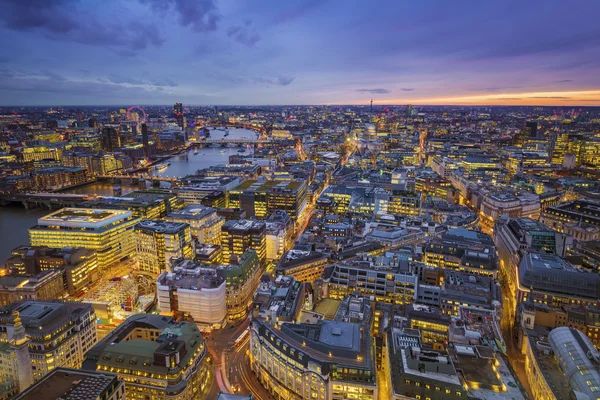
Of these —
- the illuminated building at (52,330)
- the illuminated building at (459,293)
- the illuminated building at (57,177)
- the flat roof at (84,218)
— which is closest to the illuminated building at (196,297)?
the illuminated building at (52,330)

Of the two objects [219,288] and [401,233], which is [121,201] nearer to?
[219,288]

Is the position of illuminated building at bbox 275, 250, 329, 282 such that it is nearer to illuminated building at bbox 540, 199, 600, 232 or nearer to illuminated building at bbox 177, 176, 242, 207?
illuminated building at bbox 177, 176, 242, 207

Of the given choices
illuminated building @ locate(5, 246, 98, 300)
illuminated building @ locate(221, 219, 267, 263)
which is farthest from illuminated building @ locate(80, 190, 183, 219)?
illuminated building @ locate(221, 219, 267, 263)

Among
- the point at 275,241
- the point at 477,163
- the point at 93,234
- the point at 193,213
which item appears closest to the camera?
the point at 93,234

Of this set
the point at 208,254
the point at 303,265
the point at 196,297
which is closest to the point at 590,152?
the point at 303,265

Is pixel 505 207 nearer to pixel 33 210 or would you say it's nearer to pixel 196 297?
pixel 196 297
